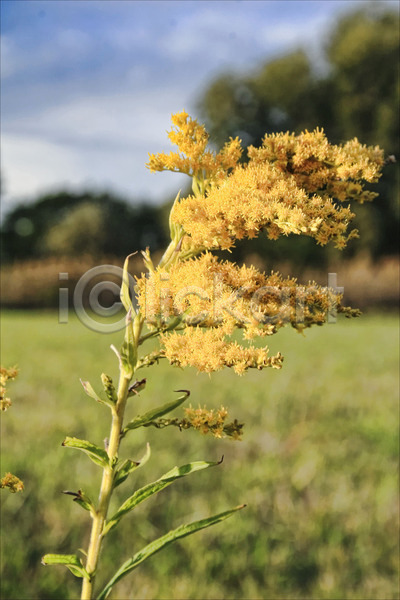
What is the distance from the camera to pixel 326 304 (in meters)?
1.27

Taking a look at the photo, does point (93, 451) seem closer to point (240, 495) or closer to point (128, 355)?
point (128, 355)

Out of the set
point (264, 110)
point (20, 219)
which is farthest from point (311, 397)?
point (20, 219)

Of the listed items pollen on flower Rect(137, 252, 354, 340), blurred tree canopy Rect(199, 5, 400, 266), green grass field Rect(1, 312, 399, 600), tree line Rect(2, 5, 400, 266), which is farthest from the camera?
blurred tree canopy Rect(199, 5, 400, 266)

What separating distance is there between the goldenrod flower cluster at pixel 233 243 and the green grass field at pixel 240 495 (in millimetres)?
2293

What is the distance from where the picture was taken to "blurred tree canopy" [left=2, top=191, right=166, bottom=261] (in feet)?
87.7

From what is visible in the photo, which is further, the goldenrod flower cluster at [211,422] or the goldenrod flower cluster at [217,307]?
the goldenrod flower cluster at [211,422]

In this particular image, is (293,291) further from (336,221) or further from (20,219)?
(20,219)

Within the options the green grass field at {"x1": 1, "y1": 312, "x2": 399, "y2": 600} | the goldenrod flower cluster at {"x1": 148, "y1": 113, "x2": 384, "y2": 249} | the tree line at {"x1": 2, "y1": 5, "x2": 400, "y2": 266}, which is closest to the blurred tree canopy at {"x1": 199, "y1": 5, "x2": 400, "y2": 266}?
the tree line at {"x1": 2, "y1": 5, "x2": 400, "y2": 266}

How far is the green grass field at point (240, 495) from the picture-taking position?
3.21m

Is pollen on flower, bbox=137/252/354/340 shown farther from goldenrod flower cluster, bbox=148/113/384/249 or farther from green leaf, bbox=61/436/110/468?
green leaf, bbox=61/436/110/468

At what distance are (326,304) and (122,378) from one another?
44cm

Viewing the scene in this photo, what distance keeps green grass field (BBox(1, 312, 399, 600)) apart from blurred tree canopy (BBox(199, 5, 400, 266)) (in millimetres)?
21187

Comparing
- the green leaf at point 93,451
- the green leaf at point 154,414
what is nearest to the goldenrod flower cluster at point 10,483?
the green leaf at point 93,451

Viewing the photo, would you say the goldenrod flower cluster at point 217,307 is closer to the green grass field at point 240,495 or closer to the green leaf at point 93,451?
the green leaf at point 93,451
